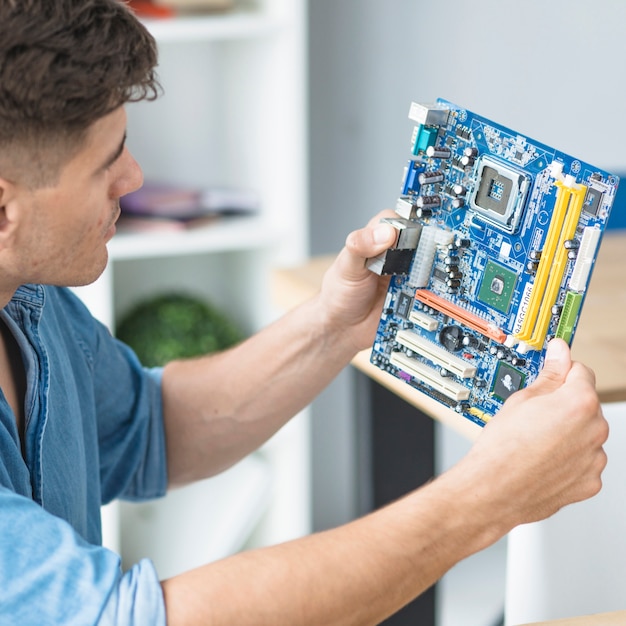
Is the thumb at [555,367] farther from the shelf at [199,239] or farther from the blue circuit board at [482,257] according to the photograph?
the shelf at [199,239]

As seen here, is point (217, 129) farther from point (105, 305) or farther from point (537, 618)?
point (537, 618)

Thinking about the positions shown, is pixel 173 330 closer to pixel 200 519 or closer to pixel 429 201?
pixel 200 519

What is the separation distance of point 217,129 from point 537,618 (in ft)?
5.02

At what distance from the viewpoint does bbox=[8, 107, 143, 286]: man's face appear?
0.90 m

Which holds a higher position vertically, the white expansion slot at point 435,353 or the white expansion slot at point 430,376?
the white expansion slot at point 435,353

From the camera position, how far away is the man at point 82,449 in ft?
2.62

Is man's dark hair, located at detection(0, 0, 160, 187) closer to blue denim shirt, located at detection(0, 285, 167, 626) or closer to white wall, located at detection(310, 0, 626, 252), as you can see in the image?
blue denim shirt, located at detection(0, 285, 167, 626)

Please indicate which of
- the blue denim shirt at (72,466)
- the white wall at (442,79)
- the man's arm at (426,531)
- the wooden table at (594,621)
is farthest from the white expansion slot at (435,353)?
the white wall at (442,79)

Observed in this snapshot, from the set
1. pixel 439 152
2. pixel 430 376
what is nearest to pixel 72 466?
pixel 430 376

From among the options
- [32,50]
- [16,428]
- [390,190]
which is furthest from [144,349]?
[32,50]

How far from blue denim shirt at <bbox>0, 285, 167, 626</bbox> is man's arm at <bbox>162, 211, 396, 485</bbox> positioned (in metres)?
0.03

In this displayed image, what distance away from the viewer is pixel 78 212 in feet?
3.02

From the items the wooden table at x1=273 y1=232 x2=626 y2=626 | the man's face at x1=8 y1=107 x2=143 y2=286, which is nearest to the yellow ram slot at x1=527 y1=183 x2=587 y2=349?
the wooden table at x1=273 y1=232 x2=626 y2=626

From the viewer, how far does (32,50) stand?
83 centimetres
